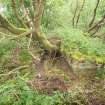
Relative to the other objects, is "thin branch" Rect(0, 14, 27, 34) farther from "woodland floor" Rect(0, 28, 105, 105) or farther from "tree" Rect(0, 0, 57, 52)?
"woodland floor" Rect(0, 28, 105, 105)

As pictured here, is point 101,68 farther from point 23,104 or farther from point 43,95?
point 23,104

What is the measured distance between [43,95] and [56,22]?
3.57 meters

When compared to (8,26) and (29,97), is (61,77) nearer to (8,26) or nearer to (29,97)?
(29,97)

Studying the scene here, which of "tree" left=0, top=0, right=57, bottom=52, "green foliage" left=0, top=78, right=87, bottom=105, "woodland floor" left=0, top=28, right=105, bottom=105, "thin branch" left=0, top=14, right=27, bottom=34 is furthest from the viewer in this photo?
"thin branch" left=0, top=14, right=27, bottom=34

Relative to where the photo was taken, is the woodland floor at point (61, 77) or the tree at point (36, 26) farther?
the tree at point (36, 26)

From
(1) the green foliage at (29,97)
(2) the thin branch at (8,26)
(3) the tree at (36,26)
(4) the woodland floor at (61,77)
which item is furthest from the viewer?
(2) the thin branch at (8,26)

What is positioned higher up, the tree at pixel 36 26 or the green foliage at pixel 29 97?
the tree at pixel 36 26

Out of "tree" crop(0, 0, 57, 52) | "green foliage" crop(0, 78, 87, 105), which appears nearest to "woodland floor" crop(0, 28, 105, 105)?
"green foliage" crop(0, 78, 87, 105)

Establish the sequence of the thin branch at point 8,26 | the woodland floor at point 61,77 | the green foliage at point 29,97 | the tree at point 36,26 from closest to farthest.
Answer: the green foliage at point 29,97 → the woodland floor at point 61,77 → the tree at point 36,26 → the thin branch at point 8,26

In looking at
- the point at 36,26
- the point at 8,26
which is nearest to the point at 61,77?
the point at 36,26

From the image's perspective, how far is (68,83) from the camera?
4.82m

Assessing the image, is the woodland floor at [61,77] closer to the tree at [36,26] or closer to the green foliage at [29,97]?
the green foliage at [29,97]

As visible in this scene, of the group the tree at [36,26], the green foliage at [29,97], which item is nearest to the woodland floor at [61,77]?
the green foliage at [29,97]

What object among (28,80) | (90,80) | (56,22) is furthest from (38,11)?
(56,22)
